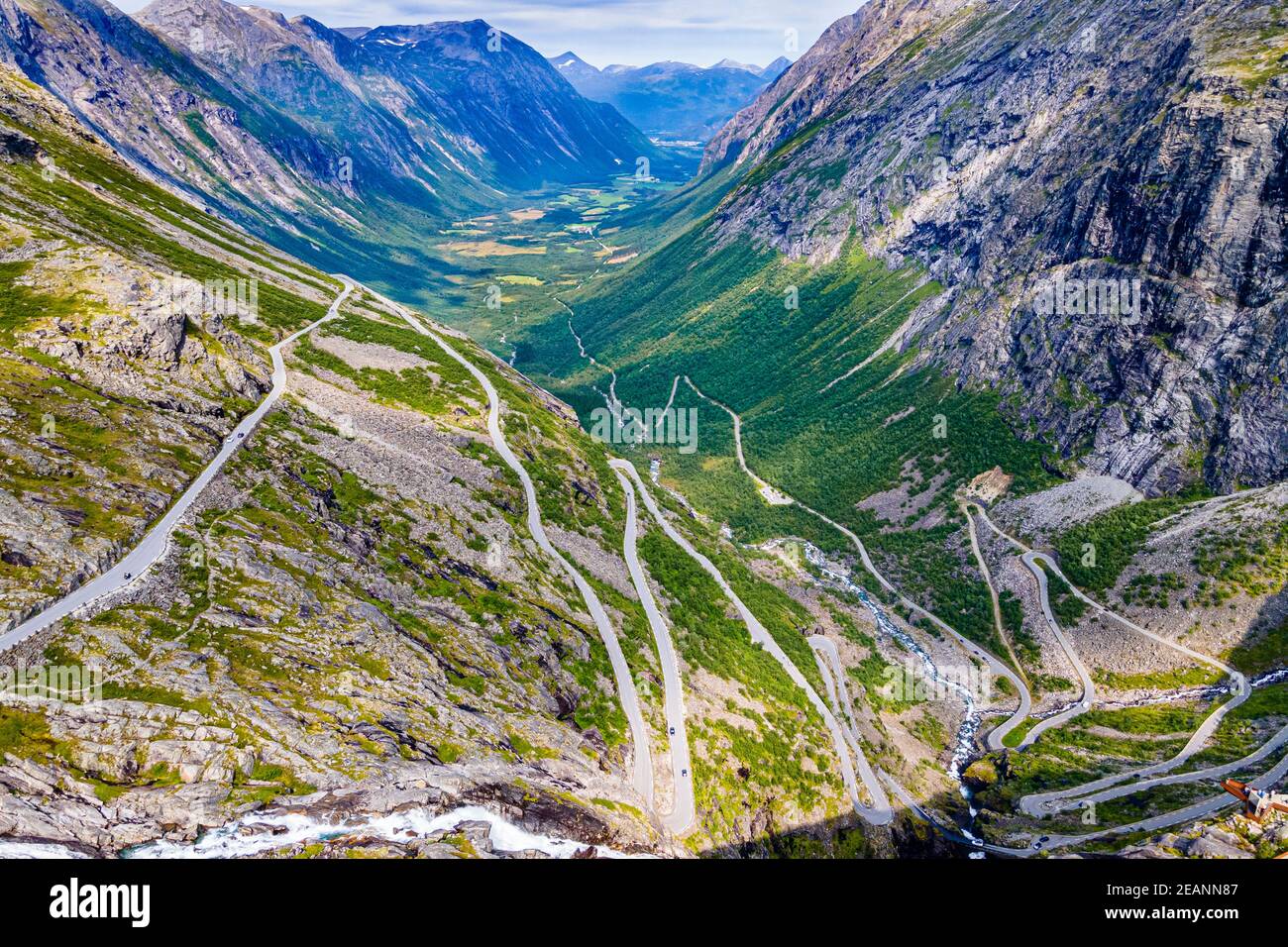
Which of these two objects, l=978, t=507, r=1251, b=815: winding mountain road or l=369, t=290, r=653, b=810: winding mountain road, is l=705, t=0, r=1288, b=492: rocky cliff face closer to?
l=978, t=507, r=1251, b=815: winding mountain road

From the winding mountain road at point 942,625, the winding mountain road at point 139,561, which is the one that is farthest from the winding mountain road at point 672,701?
the winding mountain road at point 942,625

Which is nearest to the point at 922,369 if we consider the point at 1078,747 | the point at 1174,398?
the point at 1174,398

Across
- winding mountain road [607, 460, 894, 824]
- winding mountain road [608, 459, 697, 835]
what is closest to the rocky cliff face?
winding mountain road [607, 460, 894, 824]

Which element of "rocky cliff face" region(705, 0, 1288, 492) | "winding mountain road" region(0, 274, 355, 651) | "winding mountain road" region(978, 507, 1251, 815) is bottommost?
"winding mountain road" region(978, 507, 1251, 815)

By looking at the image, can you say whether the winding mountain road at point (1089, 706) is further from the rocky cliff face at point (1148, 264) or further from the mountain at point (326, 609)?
the rocky cliff face at point (1148, 264)

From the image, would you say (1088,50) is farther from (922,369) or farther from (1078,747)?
(1078,747)

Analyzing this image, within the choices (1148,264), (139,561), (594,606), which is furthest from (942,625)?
(139,561)
